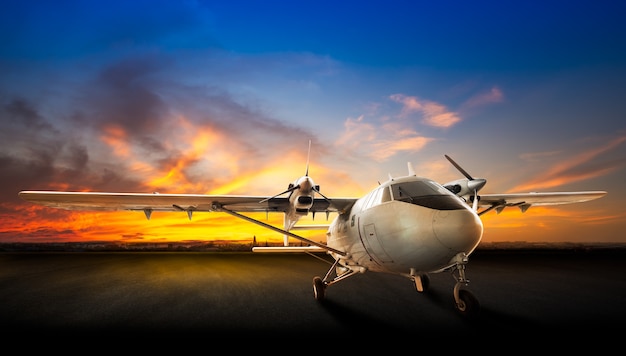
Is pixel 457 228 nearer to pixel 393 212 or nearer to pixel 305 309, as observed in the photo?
pixel 393 212

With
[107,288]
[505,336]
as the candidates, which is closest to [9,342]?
[107,288]

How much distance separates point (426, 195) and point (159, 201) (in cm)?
913

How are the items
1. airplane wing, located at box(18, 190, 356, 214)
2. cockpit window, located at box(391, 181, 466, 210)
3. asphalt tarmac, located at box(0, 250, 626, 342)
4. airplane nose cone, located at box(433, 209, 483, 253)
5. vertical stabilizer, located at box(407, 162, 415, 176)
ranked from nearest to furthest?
airplane nose cone, located at box(433, 209, 483, 253), cockpit window, located at box(391, 181, 466, 210), asphalt tarmac, located at box(0, 250, 626, 342), vertical stabilizer, located at box(407, 162, 415, 176), airplane wing, located at box(18, 190, 356, 214)

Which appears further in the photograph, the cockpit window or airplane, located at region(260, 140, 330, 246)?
airplane, located at region(260, 140, 330, 246)

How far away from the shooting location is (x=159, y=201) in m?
10.4

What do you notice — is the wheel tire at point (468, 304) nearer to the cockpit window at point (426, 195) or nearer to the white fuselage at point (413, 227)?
the white fuselage at point (413, 227)

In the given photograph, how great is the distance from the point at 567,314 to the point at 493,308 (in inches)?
65.6

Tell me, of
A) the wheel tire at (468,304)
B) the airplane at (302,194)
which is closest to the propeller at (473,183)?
the wheel tire at (468,304)

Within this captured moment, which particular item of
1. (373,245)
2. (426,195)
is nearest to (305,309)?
(373,245)

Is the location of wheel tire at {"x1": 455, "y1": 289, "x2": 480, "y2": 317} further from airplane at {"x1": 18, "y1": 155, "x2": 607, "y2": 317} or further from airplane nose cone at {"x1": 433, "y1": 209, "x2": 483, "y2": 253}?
airplane nose cone at {"x1": 433, "y1": 209, "x2": 483, "y2": 253}

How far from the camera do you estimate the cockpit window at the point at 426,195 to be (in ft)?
18.4

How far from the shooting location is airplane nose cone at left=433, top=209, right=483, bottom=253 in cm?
514

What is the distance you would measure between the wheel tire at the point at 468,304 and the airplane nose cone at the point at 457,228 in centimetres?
219

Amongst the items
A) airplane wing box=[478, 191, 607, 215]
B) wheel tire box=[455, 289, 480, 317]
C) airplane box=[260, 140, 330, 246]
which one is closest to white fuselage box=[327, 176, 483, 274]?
wheel tire box=[455, 289, 480, 317]
